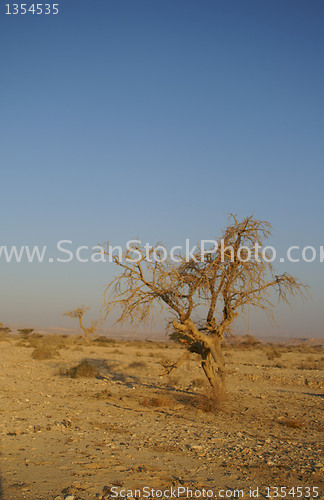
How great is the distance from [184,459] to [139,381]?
36.7ft

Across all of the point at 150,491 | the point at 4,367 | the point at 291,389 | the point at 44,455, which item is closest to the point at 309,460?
the point at 150,491

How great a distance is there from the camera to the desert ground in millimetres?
5766

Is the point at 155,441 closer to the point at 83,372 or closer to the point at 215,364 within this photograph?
the point at 215,364

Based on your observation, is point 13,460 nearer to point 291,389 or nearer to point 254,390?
point 254,390

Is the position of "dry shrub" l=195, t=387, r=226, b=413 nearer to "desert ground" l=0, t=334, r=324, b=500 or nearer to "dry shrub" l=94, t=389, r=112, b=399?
"desert ground" l=0, t=334, r=324, b=500

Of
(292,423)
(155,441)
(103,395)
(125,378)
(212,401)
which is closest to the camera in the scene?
(155,441)

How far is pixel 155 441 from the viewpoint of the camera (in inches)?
330

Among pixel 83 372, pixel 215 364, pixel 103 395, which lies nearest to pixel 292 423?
pixel 215 364

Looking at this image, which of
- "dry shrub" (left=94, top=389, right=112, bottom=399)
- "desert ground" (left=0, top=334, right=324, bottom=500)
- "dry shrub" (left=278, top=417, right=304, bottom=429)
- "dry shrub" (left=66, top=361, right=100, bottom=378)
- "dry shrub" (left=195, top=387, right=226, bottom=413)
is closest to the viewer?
"desert ground" (left=0, top=334, right=324, bottom=500)

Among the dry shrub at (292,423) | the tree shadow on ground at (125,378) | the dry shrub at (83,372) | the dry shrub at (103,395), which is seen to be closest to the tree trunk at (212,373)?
the dry shrub at (292,423)

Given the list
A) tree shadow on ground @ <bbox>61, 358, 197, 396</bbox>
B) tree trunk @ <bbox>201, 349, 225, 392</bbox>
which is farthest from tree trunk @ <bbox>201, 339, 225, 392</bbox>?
tree shadow on ground @ <bbox>61, 358, 197, 396</bbox>

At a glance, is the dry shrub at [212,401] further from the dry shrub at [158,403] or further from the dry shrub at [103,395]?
the dry shrub at [103,395]

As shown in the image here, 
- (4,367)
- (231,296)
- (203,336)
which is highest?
(231,296)

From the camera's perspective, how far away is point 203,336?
11719mm
